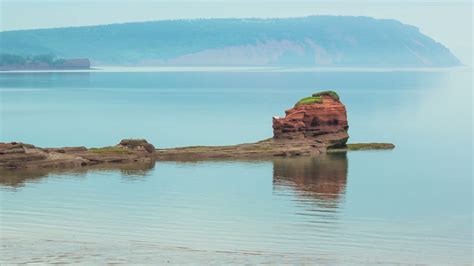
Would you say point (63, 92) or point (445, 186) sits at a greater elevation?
point (63, 92)

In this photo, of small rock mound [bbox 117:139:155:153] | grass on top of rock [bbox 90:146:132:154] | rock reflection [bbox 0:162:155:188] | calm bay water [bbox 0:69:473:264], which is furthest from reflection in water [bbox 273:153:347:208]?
grass on top of rock [bbox 90:146:132:154]

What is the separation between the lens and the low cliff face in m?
71.7

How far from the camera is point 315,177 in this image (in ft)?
202

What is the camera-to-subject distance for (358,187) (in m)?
58.9

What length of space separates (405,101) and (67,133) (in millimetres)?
74238

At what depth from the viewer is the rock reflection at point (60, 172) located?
57.2 metres

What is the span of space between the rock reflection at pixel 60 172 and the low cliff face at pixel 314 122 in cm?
1003

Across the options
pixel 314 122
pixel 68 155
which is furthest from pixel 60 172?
pixel 314 122

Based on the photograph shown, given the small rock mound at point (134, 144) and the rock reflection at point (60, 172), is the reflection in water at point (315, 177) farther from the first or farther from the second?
the small rock mound at point (134, 144)

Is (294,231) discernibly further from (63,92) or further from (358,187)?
(63,92)

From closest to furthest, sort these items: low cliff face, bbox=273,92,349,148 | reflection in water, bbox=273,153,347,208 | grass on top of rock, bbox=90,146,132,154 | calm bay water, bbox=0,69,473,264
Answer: calm bay water, bbox=0,69,473,264 → reflection in water, bbox=273,153,347,208 → grass on top of rock, bbox=90,146,132,154 → low cliff face, bbox=273,92,349,148

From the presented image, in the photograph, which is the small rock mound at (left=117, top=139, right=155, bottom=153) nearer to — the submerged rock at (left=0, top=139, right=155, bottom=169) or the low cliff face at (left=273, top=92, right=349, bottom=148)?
the submerged rock at (left=0, top=139, right=155, bottom=169)

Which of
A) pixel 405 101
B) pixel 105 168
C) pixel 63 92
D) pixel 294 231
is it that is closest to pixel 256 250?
pixel 294 231

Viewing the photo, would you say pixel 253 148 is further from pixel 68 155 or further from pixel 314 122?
pixel 68 155
